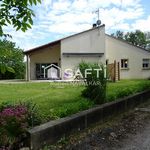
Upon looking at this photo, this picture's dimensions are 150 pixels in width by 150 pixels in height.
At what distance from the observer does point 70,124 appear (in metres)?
7.53

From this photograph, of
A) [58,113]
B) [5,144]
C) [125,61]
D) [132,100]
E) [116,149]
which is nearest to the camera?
[5,144]

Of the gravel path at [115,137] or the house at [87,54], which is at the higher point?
the house at [87,54]

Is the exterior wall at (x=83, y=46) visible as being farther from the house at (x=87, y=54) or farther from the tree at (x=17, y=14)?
the tree at (x=17, y=14)

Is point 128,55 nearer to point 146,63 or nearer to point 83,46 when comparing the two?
point 146,63

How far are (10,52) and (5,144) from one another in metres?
2.14

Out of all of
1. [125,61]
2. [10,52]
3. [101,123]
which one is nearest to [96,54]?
[125,61]

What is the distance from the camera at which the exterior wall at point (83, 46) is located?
3186cm

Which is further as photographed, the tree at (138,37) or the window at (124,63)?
the tree at (138,37)

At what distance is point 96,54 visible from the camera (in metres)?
32.4

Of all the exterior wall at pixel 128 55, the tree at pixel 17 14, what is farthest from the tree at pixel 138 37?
the tree at pixel 17 14

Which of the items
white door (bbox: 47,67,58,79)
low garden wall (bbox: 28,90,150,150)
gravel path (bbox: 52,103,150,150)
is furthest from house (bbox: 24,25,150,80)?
gravel path (bbox: 52,103,150,150)

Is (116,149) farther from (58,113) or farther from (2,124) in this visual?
(2,124)

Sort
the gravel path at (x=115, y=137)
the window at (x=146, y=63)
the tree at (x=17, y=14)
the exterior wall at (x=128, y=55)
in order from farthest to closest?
the window at (x=146, y=63), the exterior wall at (x=128, y=55), the gravel path at (x=115, y=137), the tree at (x=17, y=14)

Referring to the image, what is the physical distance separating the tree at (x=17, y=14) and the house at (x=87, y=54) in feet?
87.6
